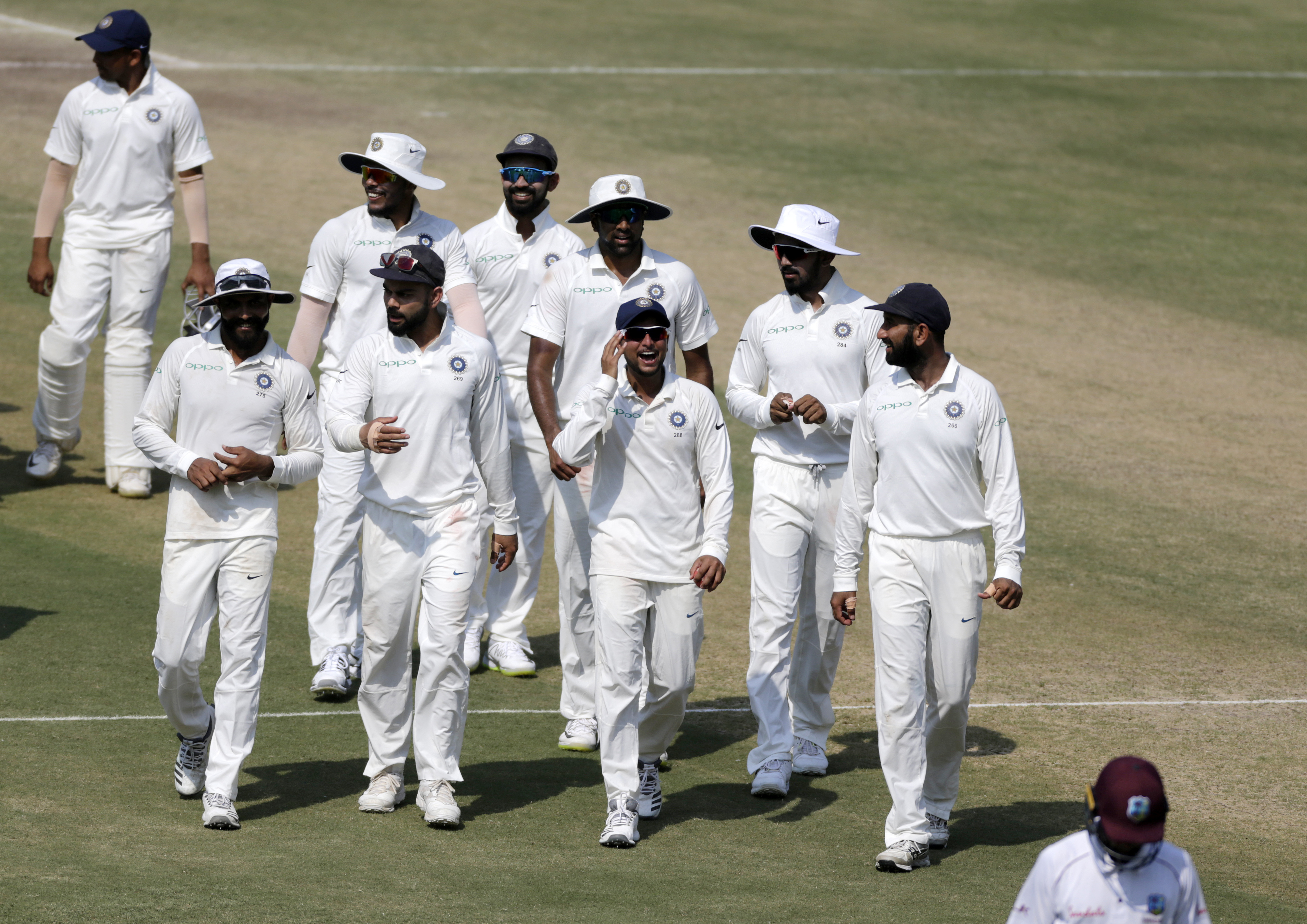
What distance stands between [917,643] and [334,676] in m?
3.62

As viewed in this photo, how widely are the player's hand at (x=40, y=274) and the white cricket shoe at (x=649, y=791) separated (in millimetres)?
6524

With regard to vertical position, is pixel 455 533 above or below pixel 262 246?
below

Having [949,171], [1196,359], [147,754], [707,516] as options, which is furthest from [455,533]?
[949,171]

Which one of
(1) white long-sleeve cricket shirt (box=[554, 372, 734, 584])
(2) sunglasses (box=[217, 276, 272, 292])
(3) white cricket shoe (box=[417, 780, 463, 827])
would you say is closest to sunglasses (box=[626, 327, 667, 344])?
(1) white long-sleeve cricket shirt (box=[554, 372, 734, 584])

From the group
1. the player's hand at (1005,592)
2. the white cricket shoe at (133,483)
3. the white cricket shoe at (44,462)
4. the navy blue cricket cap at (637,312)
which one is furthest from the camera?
the white cricket shoe at (44,462)

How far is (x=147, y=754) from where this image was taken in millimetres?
8797

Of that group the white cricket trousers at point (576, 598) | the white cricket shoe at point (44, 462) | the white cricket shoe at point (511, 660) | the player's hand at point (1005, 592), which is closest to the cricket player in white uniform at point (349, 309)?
the white cricket shoe at point (511, 660)

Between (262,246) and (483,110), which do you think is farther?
(483,110)

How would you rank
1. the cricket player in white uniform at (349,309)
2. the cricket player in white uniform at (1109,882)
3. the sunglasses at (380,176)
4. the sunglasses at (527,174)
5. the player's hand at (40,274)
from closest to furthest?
the cricket player in white uniform at (1109,882) → the cricket player in white uniform at (349,309) → the sunglasses at (380,176) → the sunglasses at (527,174) → the player's hand at (40,274)

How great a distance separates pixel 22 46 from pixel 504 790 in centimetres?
2097

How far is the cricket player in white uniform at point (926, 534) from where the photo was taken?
25.6 feet

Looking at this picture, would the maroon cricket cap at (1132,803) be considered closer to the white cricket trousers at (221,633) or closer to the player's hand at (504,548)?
the player's hand at (504,548)

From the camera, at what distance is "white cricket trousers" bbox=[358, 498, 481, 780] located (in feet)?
26.7

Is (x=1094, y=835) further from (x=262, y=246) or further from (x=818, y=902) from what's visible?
(x=262, y=246)
